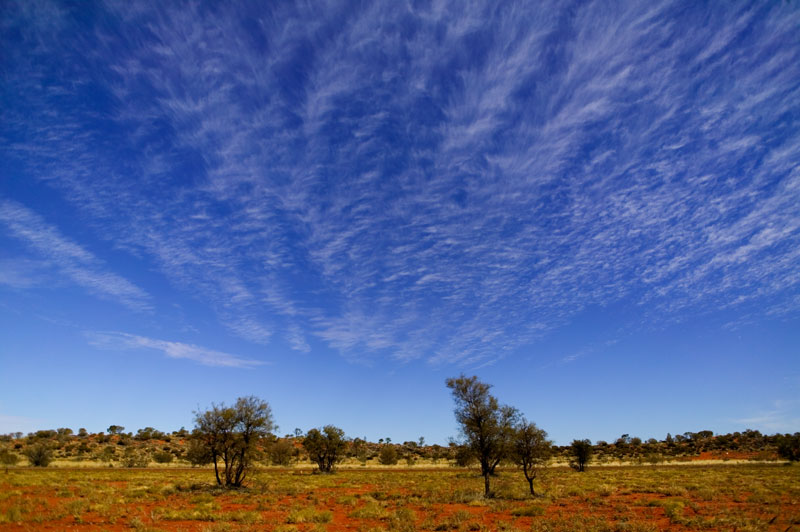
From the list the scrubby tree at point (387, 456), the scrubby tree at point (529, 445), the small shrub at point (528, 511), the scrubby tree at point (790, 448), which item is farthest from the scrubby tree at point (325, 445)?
the scrubby tree at point (790, 448)

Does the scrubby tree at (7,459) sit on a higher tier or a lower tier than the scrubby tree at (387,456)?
higher

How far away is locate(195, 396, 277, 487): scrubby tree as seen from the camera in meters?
32.3

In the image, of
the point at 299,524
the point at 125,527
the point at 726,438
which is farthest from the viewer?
the point at 726,438

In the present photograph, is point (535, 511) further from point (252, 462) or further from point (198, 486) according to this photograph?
point (198, 486)

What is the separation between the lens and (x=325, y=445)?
56.6 metres

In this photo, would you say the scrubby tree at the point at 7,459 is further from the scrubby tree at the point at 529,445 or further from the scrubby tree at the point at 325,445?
the scrubby tree at the point at 529,445

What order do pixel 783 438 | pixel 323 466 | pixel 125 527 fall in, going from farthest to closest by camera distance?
1. pixel 783 438
2. pixel 323 466
3. pixel 125 527

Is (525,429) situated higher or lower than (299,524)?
higher

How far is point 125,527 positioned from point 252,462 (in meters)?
16.7

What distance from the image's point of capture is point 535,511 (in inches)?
861

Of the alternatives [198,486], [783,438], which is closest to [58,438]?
[198,486]

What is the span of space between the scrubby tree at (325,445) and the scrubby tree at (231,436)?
80.2ft

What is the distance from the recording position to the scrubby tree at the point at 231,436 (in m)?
32.3

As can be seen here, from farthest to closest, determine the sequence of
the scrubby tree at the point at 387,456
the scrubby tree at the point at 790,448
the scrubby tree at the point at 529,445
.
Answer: the scrubby tree at the point at 387,456
the scrubby tree at the point at 790,448
the scrubby tree at the point at 529,445
